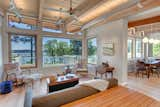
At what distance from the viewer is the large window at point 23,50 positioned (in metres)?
5.07

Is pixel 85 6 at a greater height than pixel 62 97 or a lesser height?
greater

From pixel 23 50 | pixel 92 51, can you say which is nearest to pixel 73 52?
pixel 92 51

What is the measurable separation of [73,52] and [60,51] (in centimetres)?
80

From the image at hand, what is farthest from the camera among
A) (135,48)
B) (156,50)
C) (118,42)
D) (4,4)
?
(156,50)

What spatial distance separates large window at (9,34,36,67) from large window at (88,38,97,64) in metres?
3.03

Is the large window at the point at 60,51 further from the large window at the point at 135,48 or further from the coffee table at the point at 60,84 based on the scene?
the large window at the point at 135,48

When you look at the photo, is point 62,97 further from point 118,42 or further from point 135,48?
point 135,48

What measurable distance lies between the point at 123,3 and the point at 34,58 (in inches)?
168

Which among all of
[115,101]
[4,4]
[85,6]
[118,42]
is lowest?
[115,101]

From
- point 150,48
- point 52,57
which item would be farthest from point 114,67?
point 150,48

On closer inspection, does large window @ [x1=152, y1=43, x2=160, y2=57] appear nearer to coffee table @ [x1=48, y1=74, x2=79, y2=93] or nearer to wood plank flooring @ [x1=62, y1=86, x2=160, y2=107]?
coffee table @ [x1=48, y1=74, x2=79, y2=93]

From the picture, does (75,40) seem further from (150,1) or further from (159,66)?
(159,66)

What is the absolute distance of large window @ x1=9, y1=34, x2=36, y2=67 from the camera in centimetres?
507

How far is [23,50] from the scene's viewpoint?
5.34m
